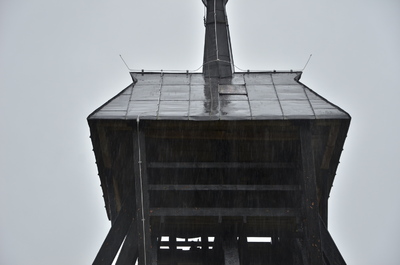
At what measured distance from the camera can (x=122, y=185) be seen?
35.8ft

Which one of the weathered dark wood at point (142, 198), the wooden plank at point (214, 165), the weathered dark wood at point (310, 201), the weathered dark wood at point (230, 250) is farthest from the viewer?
the weathered dark wood at point (230, 250)

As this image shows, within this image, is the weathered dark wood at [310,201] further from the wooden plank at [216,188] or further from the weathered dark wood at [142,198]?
the weathered dark wood at [142,198]

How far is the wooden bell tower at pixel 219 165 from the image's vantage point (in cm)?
923

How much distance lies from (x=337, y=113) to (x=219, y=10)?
565cm

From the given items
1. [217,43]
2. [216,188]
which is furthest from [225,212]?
[217,43]

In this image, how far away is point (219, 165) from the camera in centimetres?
977

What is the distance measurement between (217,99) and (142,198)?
2.22 metres

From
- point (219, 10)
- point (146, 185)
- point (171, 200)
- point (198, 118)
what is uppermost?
point (219, 10)

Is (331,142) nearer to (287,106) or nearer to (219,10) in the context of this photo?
(287,106)

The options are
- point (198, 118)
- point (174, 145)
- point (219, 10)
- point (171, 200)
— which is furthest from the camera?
point (219, 10)

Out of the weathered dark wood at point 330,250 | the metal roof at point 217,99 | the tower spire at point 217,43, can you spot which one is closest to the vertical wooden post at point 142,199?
the metal roof at point 217,99

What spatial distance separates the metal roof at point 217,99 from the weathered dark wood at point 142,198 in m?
0.47

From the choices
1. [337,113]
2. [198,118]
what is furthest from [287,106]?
[198,118]

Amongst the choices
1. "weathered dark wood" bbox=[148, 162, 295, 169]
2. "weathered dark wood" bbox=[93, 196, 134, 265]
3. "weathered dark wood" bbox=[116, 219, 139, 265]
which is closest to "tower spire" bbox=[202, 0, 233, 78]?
"weathered dark wood" bbox=[148, 162, 295, 169]
